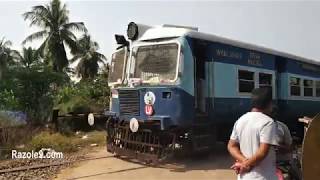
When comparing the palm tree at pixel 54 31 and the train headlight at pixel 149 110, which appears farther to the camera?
the palm tree at pixel 54 31

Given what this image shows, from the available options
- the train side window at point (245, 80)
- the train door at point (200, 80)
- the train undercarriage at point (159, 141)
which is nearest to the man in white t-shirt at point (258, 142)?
the train undercarriage at point (159, 141)

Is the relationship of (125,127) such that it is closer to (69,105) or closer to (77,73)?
(69,105)

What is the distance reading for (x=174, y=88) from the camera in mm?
10352

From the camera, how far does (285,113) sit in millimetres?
14531

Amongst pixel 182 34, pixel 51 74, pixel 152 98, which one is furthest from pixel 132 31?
pixel 51 74

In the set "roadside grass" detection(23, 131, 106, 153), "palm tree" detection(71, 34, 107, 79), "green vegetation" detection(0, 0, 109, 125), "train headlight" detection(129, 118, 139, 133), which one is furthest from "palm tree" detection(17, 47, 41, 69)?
"train headlight" detection(129, 118, 139, 133)

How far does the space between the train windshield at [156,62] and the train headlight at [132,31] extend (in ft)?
1.00

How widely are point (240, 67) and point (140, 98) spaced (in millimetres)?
2769

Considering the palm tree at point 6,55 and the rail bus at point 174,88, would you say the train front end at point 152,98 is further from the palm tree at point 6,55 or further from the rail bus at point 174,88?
the palm tree at point 6,55

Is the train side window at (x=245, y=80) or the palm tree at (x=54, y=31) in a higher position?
the palm tree at (x=54, y=31)

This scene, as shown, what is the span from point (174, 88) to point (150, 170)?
5.75 feet

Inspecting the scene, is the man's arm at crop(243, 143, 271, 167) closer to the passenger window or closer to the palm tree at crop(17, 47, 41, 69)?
the passenger window

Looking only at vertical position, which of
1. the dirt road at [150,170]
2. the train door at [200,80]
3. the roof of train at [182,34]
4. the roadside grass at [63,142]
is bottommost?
the dirt road at [150,170]

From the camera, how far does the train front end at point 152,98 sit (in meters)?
10.4
